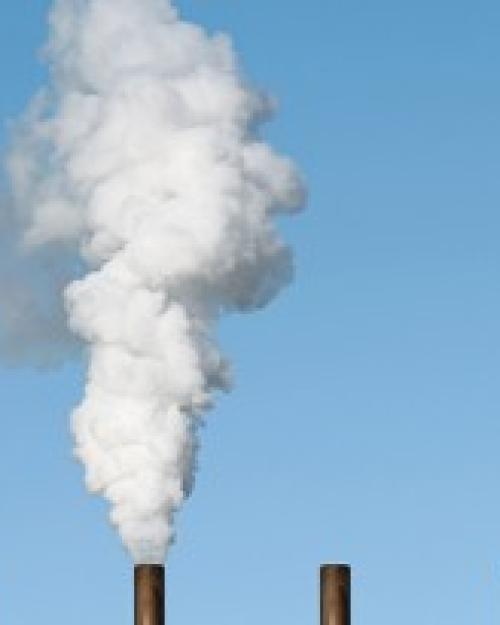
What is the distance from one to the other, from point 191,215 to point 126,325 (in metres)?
2.04

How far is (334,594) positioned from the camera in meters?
31.6

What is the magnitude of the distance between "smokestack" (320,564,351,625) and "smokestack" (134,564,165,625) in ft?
7.46

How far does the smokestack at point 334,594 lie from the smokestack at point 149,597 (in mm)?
2273

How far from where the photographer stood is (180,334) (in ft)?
117

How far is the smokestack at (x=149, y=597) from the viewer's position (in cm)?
3111

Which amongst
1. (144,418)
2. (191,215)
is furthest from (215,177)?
(144,418)

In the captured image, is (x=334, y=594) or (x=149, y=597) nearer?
(x=149, y=597)

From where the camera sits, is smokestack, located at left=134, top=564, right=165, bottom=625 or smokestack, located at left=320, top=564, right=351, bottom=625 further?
smokestack, located at left=320, top=564, right=351, bottom=625

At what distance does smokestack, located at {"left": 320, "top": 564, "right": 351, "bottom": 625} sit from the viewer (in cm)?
3159

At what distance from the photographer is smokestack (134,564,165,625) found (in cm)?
3111

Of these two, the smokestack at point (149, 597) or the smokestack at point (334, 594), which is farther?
the smokestack at point (334, 594)

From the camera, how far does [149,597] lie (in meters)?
31.1

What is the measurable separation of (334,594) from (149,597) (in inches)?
102

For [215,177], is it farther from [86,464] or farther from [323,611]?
[323,611]
